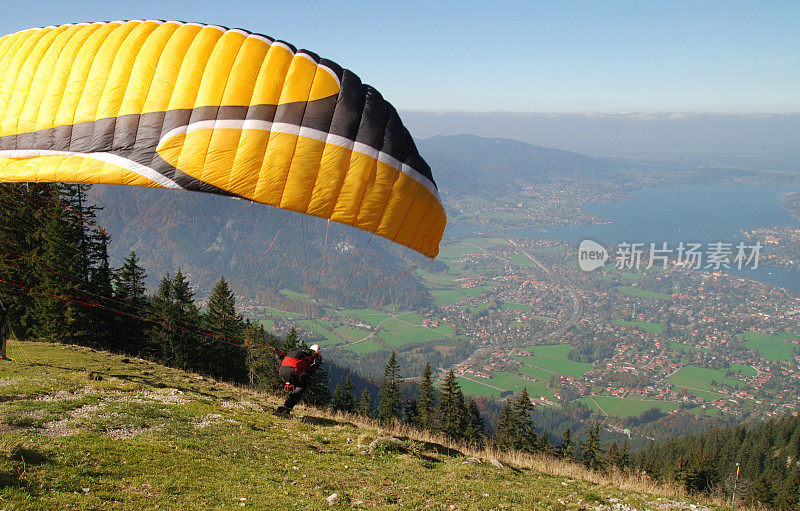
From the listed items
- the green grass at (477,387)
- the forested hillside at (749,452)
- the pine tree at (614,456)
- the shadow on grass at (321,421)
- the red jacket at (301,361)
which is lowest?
the green grass at (477,387)

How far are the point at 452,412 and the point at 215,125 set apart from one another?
82.3 feet

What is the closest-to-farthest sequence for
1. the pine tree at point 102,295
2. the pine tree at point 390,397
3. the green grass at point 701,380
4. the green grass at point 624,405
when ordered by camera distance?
1. the pine tree at point 102,295
2. the pine tree at point 390,397
3. the green grass at point 624,405
4. the green grass at point 701,380

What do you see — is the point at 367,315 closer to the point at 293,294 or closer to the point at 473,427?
the point at 293,294

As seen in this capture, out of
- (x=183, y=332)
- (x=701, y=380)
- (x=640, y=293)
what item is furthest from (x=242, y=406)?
(x=640, y=293)

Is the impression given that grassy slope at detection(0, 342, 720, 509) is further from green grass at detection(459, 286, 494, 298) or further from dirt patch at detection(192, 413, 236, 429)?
green grass at detection(459, 286, 494, 298)

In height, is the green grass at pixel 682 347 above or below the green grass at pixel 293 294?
below

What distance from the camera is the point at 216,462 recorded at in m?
7.07

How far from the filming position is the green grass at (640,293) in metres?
148

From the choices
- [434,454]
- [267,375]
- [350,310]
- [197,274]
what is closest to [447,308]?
[350,310]

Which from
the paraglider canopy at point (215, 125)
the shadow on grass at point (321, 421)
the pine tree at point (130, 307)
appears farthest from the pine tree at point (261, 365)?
the paraglider canopy at point (215, 125)

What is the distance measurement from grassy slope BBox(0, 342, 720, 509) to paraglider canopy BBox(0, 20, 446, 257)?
14.2 feet

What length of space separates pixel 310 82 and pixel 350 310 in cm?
13130

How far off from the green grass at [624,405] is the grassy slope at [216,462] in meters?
83.2

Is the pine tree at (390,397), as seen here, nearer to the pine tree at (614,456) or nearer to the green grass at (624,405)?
the pine tree at (614,456)
